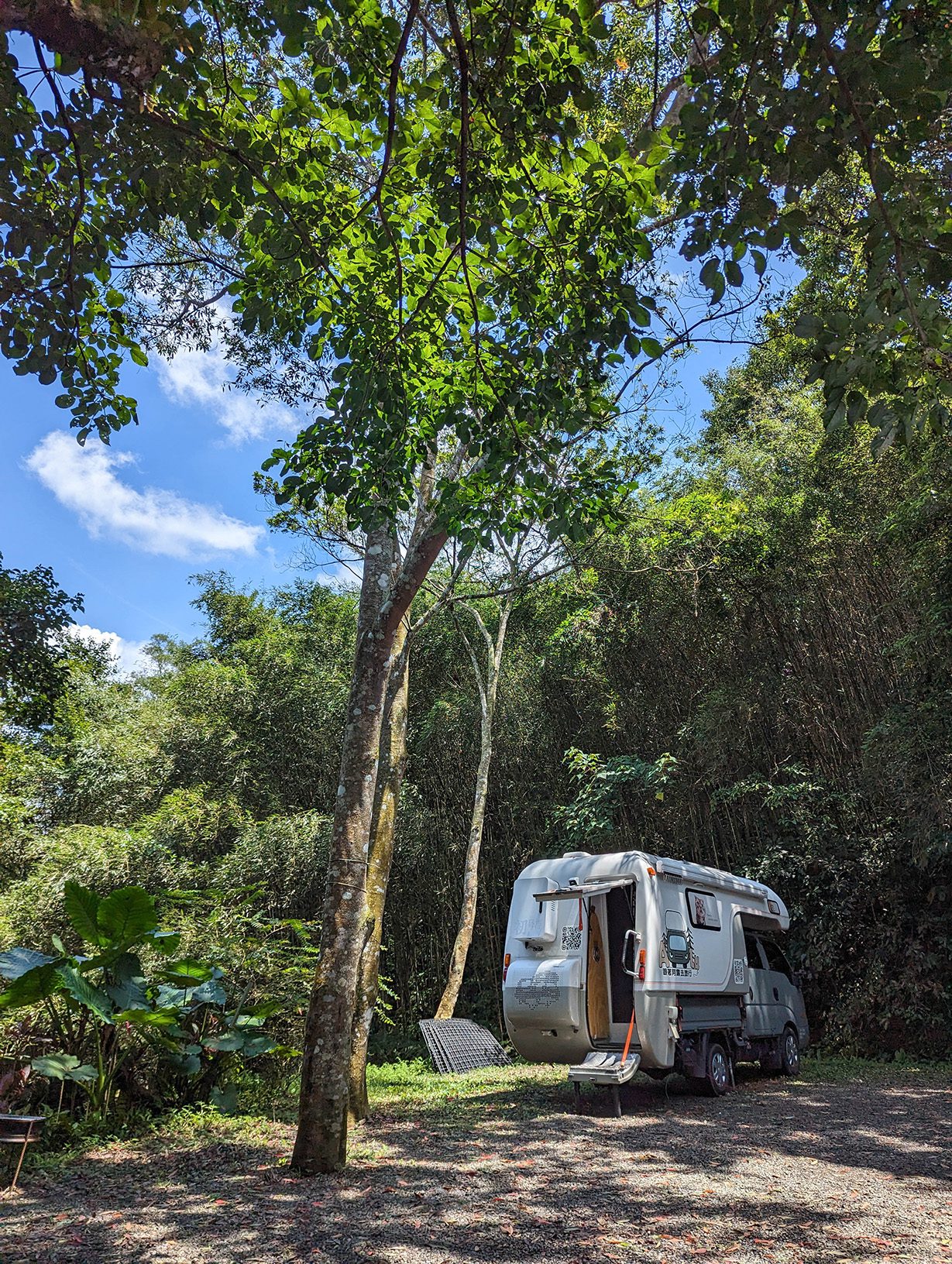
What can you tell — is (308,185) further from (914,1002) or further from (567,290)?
(914,1002)

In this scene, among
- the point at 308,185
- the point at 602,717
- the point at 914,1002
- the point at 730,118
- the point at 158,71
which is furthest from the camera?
the point at 602,717

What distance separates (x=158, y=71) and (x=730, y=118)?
199 cm

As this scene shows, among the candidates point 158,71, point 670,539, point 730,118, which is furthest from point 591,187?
point 670,539

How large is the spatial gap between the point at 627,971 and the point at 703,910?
4.35ft

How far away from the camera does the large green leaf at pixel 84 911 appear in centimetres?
559

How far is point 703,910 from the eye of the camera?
7.64 meters

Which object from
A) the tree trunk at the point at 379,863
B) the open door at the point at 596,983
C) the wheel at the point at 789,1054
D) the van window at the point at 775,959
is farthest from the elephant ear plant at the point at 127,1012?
the van window at the point at 775,959

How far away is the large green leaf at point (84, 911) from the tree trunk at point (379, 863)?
1852 mm

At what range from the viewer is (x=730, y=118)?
105 inches

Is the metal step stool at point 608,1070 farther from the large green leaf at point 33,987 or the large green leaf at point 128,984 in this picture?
the large green leaf at point 33,987

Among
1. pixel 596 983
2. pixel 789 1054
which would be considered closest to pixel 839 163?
pixel 596 983

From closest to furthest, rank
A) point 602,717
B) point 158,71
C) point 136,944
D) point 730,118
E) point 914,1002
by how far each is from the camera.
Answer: point 730,118
point 158,71
point 136,944
point 914,1002
point 602,717

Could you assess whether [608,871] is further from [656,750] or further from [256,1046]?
[656,750]

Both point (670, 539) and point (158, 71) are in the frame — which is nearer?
point (158, 71)
